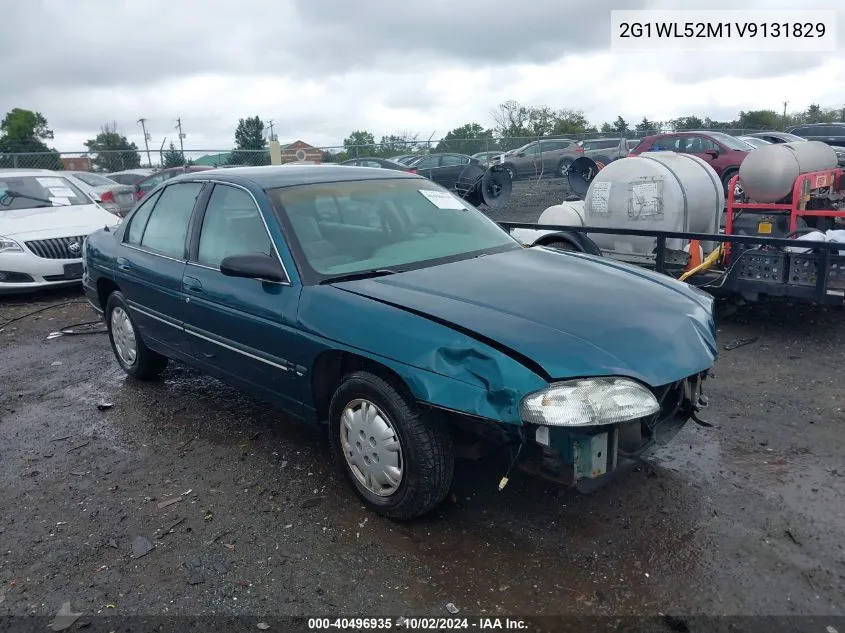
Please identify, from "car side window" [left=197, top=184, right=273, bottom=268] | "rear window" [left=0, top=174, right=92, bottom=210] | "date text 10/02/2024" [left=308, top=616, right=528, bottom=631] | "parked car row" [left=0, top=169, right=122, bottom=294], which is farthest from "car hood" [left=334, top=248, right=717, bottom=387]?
"rear window" [left=0, top=174, right=92, bottom=210]

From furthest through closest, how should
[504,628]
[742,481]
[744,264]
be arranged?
[744,264] < [742,481] < [504,628]

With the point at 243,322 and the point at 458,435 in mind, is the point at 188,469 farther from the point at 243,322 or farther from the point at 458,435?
the point at 458,435

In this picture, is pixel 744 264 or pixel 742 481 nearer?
pixel 742 481

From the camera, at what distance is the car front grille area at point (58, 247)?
8508mm

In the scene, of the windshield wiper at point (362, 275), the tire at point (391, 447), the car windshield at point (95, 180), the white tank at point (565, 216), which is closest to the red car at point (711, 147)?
the white tank at point (565, 216)

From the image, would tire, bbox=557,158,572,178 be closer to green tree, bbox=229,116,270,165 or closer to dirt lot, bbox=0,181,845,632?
green tree, bbox=229,116,270,165

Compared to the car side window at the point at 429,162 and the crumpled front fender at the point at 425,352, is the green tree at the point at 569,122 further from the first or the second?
the crumpled front fender at the point at 425,352

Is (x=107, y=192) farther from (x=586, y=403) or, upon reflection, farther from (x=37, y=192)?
(x=586, y=403)

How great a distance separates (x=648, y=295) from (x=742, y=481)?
1.14m

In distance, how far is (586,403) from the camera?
2.69m

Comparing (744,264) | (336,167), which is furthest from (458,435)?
(744,264)

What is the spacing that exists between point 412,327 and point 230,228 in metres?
1.65

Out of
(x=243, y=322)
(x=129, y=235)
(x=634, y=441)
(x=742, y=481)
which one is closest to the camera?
(x=634, y=441)

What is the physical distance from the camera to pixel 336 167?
4602mm
